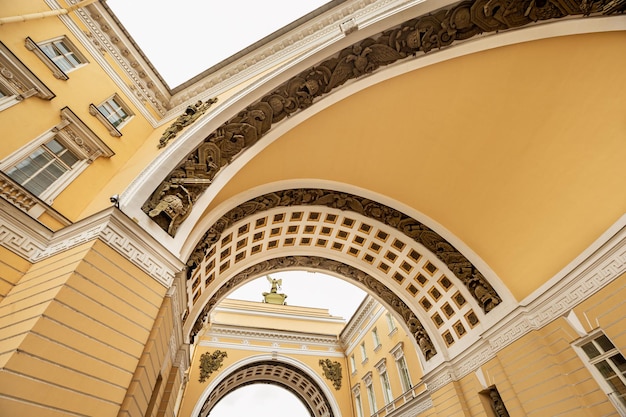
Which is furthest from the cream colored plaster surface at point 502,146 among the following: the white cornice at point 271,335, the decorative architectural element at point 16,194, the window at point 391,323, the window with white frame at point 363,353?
the white cornice at point 271,335

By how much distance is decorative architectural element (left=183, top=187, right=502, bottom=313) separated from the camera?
730 centimetres

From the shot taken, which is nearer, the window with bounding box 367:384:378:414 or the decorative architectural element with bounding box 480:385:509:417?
the decorative architectural element with bounding box 480:385:509:417

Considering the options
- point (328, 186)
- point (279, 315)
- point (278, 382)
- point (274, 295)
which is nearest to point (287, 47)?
point (328, 186)

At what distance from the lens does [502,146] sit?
6.60 metres

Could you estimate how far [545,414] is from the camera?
20.2ft

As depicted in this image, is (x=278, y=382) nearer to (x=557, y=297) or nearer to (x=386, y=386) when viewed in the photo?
(x=386, y=386)

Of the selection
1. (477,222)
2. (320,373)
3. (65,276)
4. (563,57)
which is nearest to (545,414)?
(477,222)

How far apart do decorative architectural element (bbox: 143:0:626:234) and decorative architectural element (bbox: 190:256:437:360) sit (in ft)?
15.0

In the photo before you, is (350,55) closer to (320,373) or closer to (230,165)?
(230,165)

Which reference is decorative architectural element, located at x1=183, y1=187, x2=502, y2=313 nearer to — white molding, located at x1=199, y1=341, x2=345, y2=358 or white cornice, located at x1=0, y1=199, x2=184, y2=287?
white cornice, located at x1=0, y1=199, x2=184, y2=287

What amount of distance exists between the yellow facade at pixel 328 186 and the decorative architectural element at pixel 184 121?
0.07m

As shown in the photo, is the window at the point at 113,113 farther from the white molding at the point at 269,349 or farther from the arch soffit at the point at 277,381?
the arch soffit at the point at 277,381

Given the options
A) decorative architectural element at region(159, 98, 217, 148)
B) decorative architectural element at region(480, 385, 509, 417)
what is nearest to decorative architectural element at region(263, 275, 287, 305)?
decorative architectural element at region(480, 385, 509, 417)

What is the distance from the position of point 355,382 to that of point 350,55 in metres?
18.1
